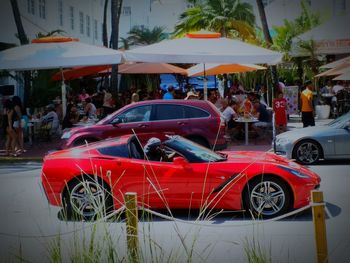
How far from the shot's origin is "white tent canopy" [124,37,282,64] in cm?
1652

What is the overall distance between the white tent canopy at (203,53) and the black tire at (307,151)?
12.2 feet

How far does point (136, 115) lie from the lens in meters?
14.6

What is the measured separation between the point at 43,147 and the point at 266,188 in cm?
1162

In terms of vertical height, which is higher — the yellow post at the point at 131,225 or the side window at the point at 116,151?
the side window at the point at 116,151

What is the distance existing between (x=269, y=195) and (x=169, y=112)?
6.45m

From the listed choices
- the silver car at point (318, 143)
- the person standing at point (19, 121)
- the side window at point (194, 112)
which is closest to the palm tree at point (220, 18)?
the person standing at point (19, 121)

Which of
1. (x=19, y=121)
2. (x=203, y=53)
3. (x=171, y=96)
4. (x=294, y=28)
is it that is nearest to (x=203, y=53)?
(x=203, y=53)

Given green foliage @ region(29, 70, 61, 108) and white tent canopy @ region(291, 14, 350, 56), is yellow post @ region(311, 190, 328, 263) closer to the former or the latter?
green foliage @ region(29, 70, 61, 108)

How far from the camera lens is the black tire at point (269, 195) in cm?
827

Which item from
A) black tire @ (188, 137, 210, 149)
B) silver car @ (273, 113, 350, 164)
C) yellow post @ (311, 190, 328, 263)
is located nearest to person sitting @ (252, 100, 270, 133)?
black tire @ (188, 137, 210, 149)

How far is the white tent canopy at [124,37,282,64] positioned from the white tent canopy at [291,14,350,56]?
37.6 ft

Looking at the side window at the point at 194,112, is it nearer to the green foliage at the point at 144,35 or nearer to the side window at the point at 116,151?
the side window at the point at 116,151

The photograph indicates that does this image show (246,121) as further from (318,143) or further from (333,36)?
(333,36)

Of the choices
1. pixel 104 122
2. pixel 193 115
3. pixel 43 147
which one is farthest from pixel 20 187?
pixel 43 147
